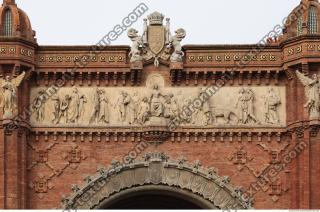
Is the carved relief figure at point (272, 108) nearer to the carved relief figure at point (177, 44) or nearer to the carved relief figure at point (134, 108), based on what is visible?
the carved relief figure at point (177, 44)

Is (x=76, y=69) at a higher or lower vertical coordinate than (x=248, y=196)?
higher

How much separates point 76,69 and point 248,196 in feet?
17.3

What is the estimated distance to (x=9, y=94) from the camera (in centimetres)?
3161

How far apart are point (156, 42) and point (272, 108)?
10.8 feet

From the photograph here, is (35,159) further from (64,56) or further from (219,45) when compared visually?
(219,45)

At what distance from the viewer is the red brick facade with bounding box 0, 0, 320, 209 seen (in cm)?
3156

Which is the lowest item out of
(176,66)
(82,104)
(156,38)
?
(82,104)

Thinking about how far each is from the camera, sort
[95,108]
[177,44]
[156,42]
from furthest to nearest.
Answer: [156,42] < [177,44] < [95,108]

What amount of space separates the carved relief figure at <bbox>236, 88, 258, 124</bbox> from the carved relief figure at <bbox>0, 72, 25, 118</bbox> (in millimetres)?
5466

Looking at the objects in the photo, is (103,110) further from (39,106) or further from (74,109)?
(39,106)

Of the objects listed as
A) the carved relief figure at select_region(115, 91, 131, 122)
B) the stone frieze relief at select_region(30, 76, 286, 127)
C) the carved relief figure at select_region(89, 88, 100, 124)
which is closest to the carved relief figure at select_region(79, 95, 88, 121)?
the stone frieze relief at select_region(30, 76, 286, 127)

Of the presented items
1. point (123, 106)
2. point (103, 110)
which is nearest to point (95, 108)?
point (103, 110)

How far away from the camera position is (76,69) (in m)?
32.4

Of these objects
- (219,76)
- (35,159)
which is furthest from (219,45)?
(35,159)
